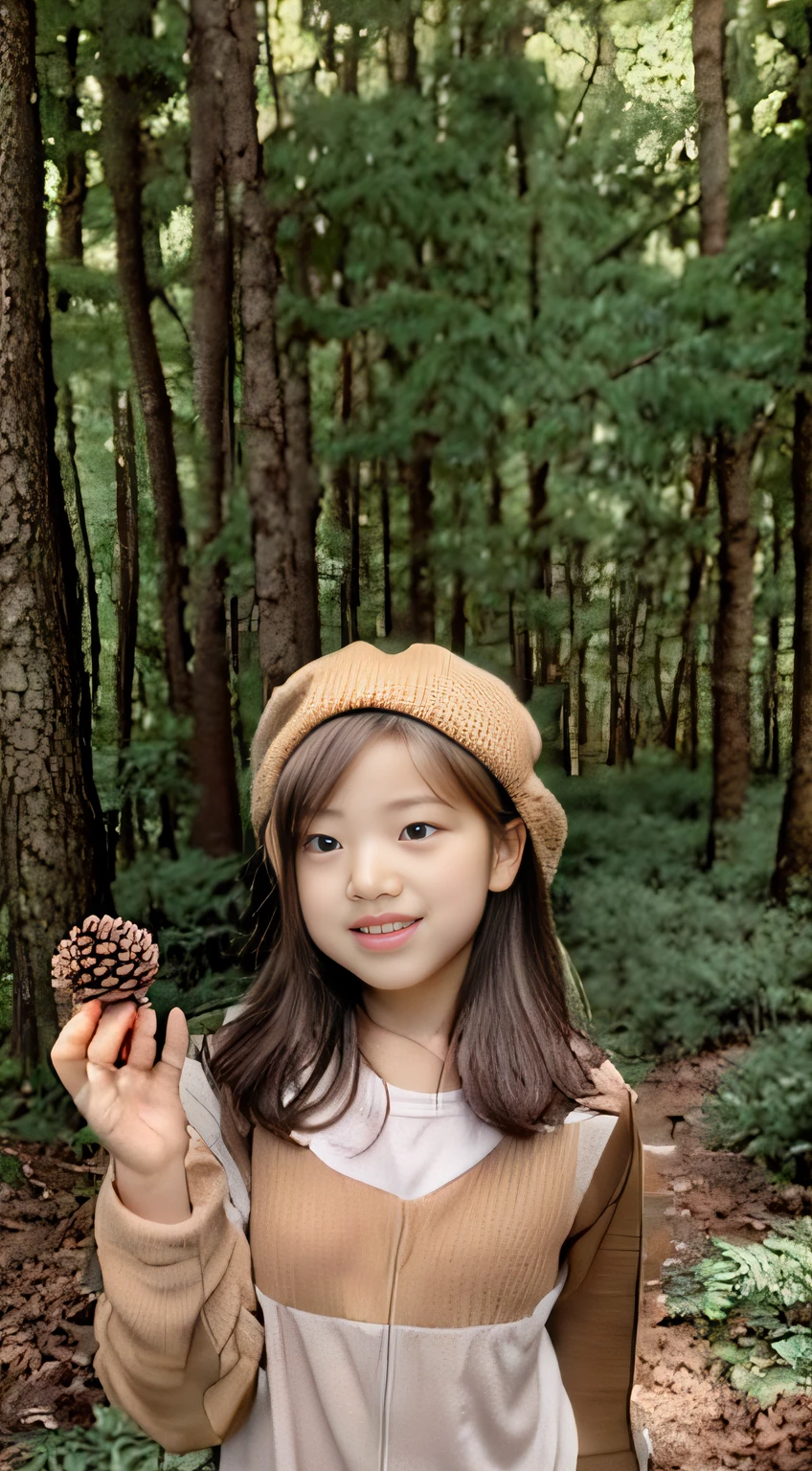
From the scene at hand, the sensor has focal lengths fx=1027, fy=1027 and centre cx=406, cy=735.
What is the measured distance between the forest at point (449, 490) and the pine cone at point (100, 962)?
1403 millimetres

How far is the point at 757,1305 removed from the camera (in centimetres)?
238

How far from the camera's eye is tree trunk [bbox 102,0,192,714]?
8.36ft

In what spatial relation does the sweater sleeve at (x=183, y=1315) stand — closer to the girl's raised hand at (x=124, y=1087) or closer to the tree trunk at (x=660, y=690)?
the girl's raised hand at (x=124, y=1087)

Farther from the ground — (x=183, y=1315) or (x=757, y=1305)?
(x=183, y=1315)

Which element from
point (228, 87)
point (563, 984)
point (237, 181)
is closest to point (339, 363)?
point (237, 181)

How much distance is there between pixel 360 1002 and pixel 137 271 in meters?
2.09

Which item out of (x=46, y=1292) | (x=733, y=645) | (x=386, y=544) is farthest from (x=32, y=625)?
(x=733, y=645)

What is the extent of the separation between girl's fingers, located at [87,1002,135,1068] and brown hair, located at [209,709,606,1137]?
0.21 m

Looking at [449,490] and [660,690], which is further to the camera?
[660,690]

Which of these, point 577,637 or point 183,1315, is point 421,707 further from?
point 577,637

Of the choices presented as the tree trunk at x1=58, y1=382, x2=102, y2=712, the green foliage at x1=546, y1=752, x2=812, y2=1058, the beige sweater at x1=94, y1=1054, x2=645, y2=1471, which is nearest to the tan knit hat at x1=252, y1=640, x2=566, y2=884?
the beige sweater at x1=94, y1=1054, x2=645, y2=1471

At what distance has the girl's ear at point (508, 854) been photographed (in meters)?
A: 1.21

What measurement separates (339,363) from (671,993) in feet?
6.35

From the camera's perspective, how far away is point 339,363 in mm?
2703
